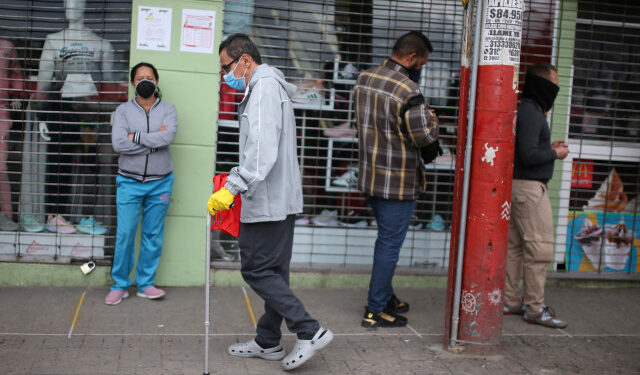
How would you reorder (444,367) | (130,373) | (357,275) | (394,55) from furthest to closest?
(357,275) < (394,55) < (444,367) < (130,373)

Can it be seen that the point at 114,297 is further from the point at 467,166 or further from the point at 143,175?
the point at 467,166

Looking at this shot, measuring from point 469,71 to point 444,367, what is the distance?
6.62 feet

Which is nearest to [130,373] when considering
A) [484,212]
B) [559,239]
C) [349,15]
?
[484,212]

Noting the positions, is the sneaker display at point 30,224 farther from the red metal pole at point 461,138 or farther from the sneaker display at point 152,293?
the red metal pole at point 461,138

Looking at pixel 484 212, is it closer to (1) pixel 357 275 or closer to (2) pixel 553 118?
(1) pixel 357 275

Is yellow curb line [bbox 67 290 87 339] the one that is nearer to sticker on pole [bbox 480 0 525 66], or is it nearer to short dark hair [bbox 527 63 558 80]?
sticker on pole [bbox 480 0 525 66]

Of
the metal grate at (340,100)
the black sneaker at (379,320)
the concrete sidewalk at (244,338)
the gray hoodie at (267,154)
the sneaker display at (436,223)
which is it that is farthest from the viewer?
the sneaker display at (436,223)

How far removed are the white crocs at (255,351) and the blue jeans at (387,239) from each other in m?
1.03

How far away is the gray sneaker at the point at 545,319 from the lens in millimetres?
5363

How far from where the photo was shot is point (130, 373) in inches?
160

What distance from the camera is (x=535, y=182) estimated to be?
5.36m

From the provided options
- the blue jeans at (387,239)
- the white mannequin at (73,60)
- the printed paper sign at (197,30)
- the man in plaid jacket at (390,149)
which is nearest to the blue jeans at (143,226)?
the white mannequin at (73,60)

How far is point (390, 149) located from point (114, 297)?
102 inches

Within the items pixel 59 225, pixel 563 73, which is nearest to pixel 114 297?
pixel 59 225
